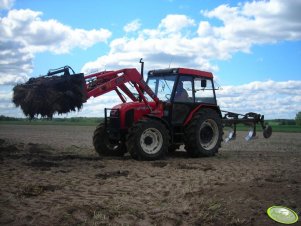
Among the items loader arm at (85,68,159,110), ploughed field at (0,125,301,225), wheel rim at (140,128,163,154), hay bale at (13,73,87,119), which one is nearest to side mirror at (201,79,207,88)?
loader arm at (85,68,159,110)

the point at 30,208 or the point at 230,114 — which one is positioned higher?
the point at 230,114

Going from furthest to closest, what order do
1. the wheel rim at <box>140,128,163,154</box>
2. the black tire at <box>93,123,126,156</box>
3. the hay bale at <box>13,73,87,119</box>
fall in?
the black tire at <box>93,123,126,156</box>, the wheel rim at <box>140,128,163,154</box>, the hay bale at <box>13,73,87,119</box>

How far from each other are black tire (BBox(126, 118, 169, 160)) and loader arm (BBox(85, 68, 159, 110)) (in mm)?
881

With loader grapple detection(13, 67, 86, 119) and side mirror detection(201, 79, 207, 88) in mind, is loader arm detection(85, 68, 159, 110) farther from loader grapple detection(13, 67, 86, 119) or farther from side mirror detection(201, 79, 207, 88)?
side mirror detection(201, 79, 207, 88)

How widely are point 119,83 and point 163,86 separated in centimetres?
147

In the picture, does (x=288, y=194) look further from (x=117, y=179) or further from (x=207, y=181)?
(x=117, y=179)

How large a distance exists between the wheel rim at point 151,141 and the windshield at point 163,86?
1414 mm

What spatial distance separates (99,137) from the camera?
1326cm

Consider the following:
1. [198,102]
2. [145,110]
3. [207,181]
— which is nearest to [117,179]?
[207,181]

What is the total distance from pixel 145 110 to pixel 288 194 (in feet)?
19.3

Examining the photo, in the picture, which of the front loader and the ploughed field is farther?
the front loader

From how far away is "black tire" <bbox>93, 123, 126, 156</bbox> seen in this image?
43.5 ft

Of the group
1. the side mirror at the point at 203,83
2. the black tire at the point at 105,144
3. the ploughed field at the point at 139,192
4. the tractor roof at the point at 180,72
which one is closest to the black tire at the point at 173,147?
the black tire at the point at 105,144

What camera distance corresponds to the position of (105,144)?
43.6 ft
